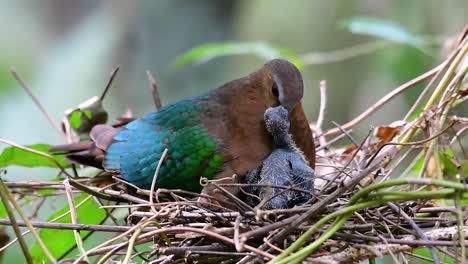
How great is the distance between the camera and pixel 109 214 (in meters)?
2.36

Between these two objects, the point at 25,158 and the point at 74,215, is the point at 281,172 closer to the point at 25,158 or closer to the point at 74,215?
the point at 74,215

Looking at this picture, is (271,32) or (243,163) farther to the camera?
(271,32)

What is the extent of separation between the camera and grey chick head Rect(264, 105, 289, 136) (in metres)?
2.40

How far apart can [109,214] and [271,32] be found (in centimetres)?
430

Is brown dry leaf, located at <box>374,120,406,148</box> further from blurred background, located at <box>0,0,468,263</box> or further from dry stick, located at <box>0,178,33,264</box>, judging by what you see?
blurred background, located at <box>0,0,468,263</box>

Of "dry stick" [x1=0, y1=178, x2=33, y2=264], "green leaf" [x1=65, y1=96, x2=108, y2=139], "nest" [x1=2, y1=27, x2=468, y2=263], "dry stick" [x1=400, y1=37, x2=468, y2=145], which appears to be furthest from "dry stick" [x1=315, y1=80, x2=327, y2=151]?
"dry stick" [x1=0, y1=178, x2=33, y2=264]

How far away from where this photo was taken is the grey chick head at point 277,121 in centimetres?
240

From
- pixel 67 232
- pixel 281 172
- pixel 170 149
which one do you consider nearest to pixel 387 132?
pixel 281 172

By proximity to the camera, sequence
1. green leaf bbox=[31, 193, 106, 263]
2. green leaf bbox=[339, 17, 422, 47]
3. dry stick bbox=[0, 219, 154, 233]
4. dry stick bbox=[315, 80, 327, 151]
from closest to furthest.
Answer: dry stick bbox=[0, 219, 154, 233] → green leaf bbox=[31, 193, 106, 263] → dry stick bbox=[315, 80, 327, 151] → green leaf bbox=[339, 17, 422, 47]

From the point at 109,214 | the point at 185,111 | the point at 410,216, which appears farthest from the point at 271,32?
the point at 410,216

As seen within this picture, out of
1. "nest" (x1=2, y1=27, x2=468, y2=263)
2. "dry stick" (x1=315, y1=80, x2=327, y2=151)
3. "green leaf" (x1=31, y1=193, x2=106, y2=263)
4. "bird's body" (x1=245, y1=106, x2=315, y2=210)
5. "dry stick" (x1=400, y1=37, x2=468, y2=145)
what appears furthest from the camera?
"dry stick" (x1=315, y1=80, x2=327, y2=151)

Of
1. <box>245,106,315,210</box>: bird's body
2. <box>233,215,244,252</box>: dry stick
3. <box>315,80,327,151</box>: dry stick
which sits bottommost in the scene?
<box>233,215,244,252</box>: dry stick

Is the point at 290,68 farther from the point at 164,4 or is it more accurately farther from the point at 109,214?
the point at 164,4

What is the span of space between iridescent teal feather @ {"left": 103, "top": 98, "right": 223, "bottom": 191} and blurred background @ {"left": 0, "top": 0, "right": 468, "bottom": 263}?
248 centimetres
